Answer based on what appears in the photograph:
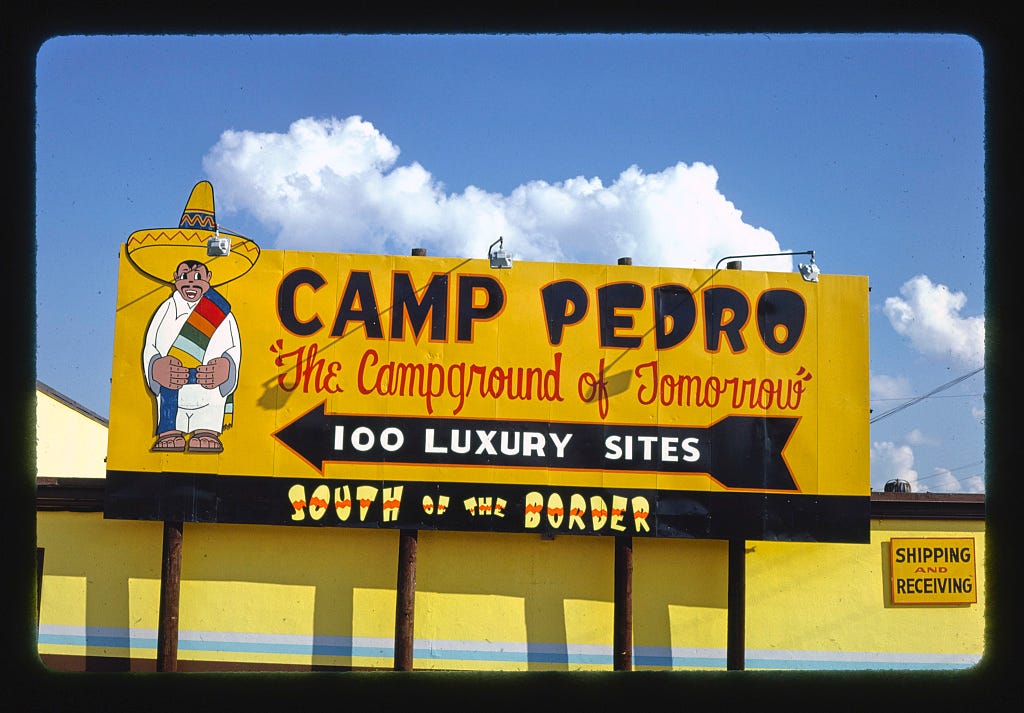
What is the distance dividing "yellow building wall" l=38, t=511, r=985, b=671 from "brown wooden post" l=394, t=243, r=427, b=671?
9.1 inches

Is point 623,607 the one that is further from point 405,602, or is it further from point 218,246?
point 218,246

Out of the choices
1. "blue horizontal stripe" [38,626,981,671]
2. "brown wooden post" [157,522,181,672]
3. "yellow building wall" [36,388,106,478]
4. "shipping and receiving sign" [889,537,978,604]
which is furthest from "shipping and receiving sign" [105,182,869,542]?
"yellow building wall" [36,388,106,478]

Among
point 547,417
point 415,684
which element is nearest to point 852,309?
point 547,417

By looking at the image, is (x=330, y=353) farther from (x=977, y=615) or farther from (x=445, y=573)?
(x=977, y=615)

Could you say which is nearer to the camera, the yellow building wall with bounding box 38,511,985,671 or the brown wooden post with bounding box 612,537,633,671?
the brown wooden post with bounding box 612,537,633,671

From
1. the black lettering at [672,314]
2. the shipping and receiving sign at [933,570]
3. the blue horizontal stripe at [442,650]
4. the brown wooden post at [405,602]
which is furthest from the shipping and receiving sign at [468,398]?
the blue horizontal stripe at [442,650]

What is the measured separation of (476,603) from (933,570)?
642 centimetres

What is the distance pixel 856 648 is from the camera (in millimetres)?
12359

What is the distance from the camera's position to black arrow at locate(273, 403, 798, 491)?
12039mm

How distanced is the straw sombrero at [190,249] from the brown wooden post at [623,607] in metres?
6.40

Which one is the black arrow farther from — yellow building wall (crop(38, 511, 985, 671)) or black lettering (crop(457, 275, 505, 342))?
Answer: black lettering (crop(457, 275, 505, 342))

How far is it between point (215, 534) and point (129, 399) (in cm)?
218

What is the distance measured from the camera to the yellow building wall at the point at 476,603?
1215 centimetres

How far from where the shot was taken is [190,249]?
481 inches
